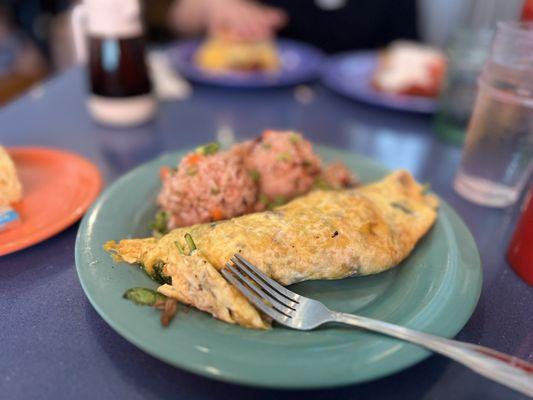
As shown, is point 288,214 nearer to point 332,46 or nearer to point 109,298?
point 109,298

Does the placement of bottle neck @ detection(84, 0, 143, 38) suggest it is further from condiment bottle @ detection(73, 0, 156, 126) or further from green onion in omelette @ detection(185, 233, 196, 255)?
green onion in omelette @ detection(185, 233, 196, 255)

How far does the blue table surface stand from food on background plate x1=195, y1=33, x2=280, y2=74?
62 cm

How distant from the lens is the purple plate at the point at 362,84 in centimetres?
199

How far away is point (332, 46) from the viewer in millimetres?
3451

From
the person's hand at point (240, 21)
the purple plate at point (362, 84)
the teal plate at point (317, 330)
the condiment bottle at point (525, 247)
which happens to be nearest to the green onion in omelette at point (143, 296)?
the teal plate at point (317, 330)

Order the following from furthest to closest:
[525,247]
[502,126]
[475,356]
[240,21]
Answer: [240,21] < [502,126] < [525,247] < [475,356]

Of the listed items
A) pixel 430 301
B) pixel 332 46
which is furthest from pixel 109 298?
pixel 332 46

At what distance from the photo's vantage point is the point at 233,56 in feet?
7.91

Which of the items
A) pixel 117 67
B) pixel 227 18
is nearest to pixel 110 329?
pixel 117 67

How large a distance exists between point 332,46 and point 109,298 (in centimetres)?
313

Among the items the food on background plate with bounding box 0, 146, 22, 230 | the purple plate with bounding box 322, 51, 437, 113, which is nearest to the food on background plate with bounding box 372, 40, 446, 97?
the purple plate with bounding box 322, 51, 437, 113

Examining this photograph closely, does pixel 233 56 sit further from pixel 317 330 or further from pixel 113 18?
pixel 317 330

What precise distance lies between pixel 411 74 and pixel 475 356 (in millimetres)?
1789

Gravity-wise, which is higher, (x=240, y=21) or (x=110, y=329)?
(x=240, y=21)
